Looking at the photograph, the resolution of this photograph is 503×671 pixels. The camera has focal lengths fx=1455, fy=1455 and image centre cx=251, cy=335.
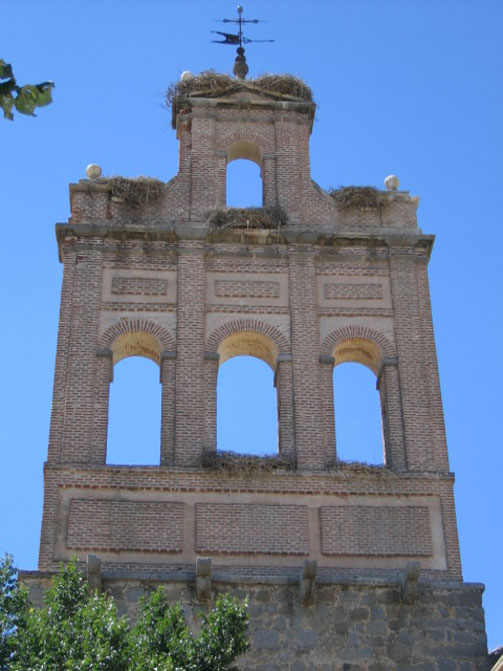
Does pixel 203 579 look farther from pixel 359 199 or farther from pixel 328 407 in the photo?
pixel 359 199

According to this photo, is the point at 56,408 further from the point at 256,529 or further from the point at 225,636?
the point at 225,636

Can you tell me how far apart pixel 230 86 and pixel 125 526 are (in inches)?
348

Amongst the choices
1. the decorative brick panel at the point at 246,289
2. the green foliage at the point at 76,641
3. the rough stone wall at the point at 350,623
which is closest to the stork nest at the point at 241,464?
the rough stone wall at the point at 350,623

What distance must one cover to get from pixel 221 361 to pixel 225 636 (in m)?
7.93

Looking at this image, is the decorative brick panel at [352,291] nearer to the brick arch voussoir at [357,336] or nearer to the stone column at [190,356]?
the brick arch voussoir at [357,336]

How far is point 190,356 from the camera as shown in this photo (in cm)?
2208

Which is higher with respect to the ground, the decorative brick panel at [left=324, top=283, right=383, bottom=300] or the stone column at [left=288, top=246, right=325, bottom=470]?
the decorative brick panel at [left=324, top=283, right=383, bottom=300]

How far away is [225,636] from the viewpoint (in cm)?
1545

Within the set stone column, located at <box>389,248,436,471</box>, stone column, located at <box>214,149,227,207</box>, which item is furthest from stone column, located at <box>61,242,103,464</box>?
stone column, located at <box>389,248,436,471</box>

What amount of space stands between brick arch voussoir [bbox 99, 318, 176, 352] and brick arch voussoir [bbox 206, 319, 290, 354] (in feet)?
2.05

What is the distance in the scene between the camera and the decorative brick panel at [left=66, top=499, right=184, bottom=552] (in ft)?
65.6

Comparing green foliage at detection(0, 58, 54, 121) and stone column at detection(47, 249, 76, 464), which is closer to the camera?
green foliage at detection(0, 58, 54, 121)

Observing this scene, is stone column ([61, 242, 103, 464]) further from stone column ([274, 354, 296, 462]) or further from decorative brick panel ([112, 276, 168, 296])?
stone column ([274, 354, 296, 462])

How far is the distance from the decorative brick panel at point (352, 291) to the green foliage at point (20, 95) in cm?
1206
